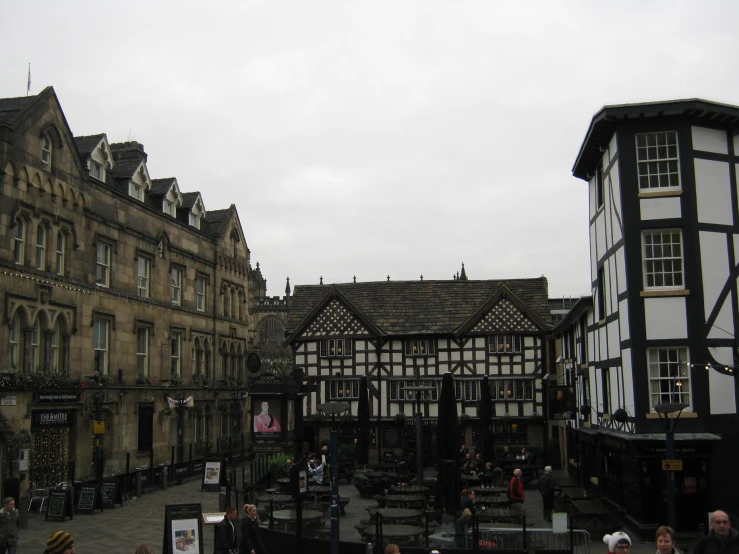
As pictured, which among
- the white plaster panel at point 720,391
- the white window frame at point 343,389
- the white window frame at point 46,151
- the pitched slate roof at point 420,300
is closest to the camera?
the white plaster panel at point 720,391

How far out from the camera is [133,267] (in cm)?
3422

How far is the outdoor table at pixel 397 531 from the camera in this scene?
15430 mm

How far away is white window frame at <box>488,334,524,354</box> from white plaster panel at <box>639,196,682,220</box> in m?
19.3

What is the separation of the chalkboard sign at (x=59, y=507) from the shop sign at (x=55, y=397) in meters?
4.52

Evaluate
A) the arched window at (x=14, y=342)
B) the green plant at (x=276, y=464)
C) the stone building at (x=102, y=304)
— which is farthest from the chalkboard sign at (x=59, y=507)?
the green plant at (x=276, y=464)

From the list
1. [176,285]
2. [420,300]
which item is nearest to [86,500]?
[176,285]

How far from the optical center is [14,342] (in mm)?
25781

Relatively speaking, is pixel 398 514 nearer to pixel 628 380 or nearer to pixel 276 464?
pixel 628 380

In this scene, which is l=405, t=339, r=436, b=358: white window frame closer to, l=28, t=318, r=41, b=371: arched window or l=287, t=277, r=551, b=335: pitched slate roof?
l=287, t=277, r=551, b=335: pitched slate roof

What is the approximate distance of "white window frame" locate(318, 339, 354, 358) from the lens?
4112 cm

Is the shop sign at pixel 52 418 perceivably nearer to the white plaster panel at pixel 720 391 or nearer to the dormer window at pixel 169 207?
the dormer window at pixel 169 207

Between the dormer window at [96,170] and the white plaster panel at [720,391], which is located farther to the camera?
the dormer window at [96,170]

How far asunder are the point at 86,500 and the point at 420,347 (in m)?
21.1

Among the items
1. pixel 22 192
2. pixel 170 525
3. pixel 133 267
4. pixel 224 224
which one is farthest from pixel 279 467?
pixel 224 224
